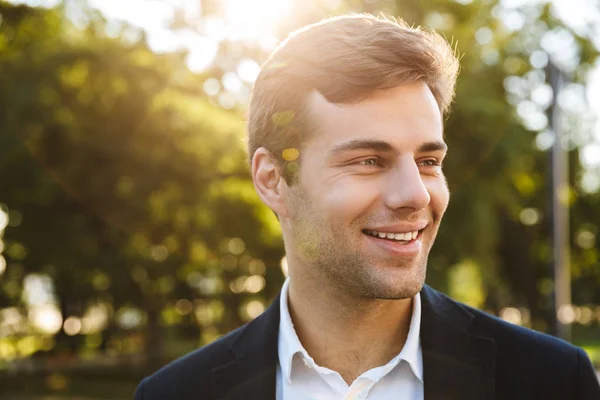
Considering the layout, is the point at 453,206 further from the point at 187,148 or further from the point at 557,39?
the point at 557,39

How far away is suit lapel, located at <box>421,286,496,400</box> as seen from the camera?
7.88ft

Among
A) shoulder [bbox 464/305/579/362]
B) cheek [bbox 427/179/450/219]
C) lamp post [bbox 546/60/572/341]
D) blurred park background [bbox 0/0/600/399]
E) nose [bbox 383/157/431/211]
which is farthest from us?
blurred park background [bbox 0/0/600/399]

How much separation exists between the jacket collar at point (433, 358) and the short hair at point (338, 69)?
65 cm

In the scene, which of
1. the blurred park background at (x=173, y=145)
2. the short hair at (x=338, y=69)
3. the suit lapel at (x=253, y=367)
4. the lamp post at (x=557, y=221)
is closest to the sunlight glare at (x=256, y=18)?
the blurred park background at (x=173, y=145)

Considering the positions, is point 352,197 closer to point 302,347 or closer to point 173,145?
point 302,347

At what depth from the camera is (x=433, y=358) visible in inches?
97.1

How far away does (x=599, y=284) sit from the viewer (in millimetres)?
43688

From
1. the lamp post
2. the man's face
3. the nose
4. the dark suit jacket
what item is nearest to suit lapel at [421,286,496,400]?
the dark suit jacket

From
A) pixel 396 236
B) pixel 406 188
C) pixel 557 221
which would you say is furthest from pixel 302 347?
pixel 557 221

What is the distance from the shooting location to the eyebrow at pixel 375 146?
88.7 inches

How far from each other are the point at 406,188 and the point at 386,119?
0.23m

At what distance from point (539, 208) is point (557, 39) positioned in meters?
6.95

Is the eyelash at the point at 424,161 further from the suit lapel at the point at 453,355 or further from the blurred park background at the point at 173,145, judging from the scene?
the blurred park background at the point at 173,145

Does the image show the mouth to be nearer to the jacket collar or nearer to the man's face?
the man's face
